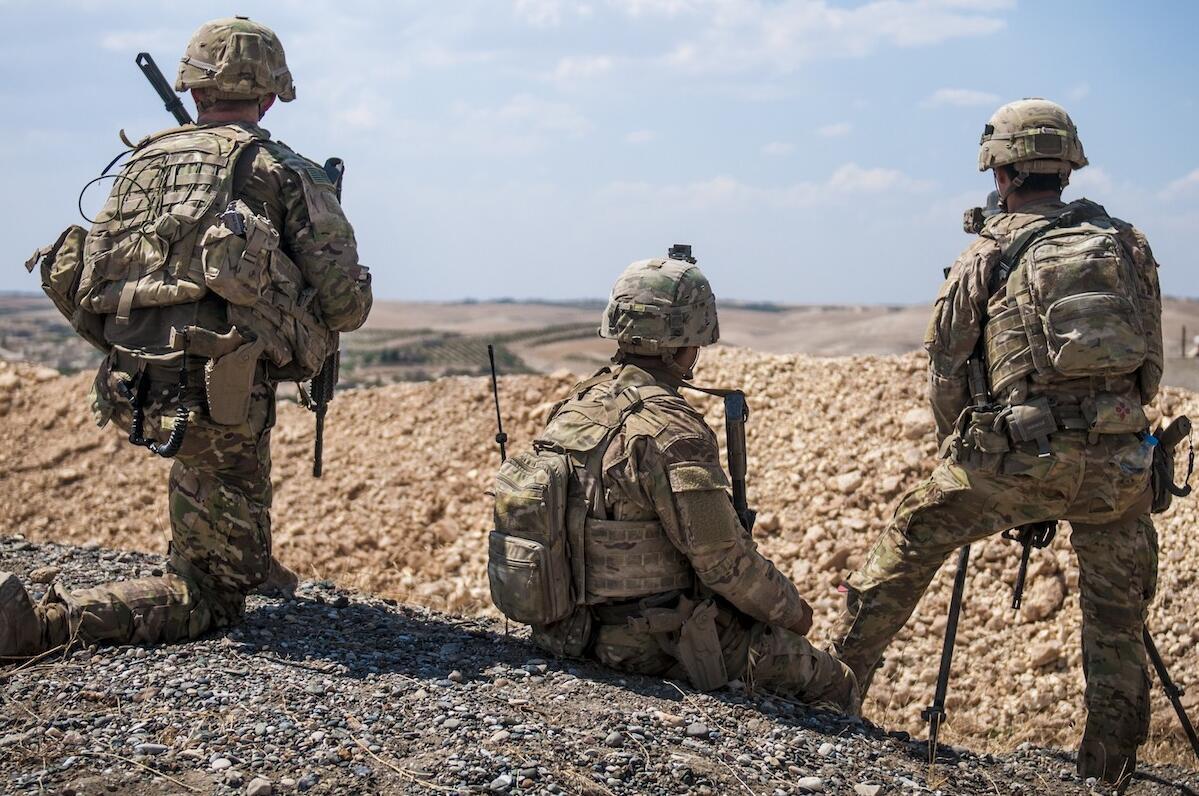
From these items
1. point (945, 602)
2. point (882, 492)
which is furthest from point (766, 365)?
point (945, 602)

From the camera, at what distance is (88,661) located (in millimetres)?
4930

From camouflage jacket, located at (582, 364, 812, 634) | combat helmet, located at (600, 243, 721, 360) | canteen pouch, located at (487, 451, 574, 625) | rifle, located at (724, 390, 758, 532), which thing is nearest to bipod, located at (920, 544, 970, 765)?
rifle, located at (724, 390, 758, 532)

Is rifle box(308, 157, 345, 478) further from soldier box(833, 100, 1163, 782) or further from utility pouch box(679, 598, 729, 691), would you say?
soldier box(833, 100, 1163, 782)

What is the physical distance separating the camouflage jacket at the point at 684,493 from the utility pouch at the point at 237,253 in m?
1.65

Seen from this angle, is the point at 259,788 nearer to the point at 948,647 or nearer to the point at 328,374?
the point at 328,374

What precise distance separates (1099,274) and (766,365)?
578 centimetres

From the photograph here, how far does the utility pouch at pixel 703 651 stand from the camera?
16.2 ft

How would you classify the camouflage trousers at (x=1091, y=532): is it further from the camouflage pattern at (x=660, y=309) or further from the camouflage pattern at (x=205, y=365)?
the camouflage pattern at (x=205, y=365)

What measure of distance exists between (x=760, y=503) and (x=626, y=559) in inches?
180

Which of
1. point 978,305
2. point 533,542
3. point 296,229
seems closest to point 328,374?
point 296,229

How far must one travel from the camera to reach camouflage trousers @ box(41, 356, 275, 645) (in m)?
5.14

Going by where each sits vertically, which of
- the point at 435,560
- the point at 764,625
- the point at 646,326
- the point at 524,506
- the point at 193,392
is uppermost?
the point at 646,326

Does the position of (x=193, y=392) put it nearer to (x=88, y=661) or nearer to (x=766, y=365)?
(x=88, y=661)

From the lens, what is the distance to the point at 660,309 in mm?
4969
